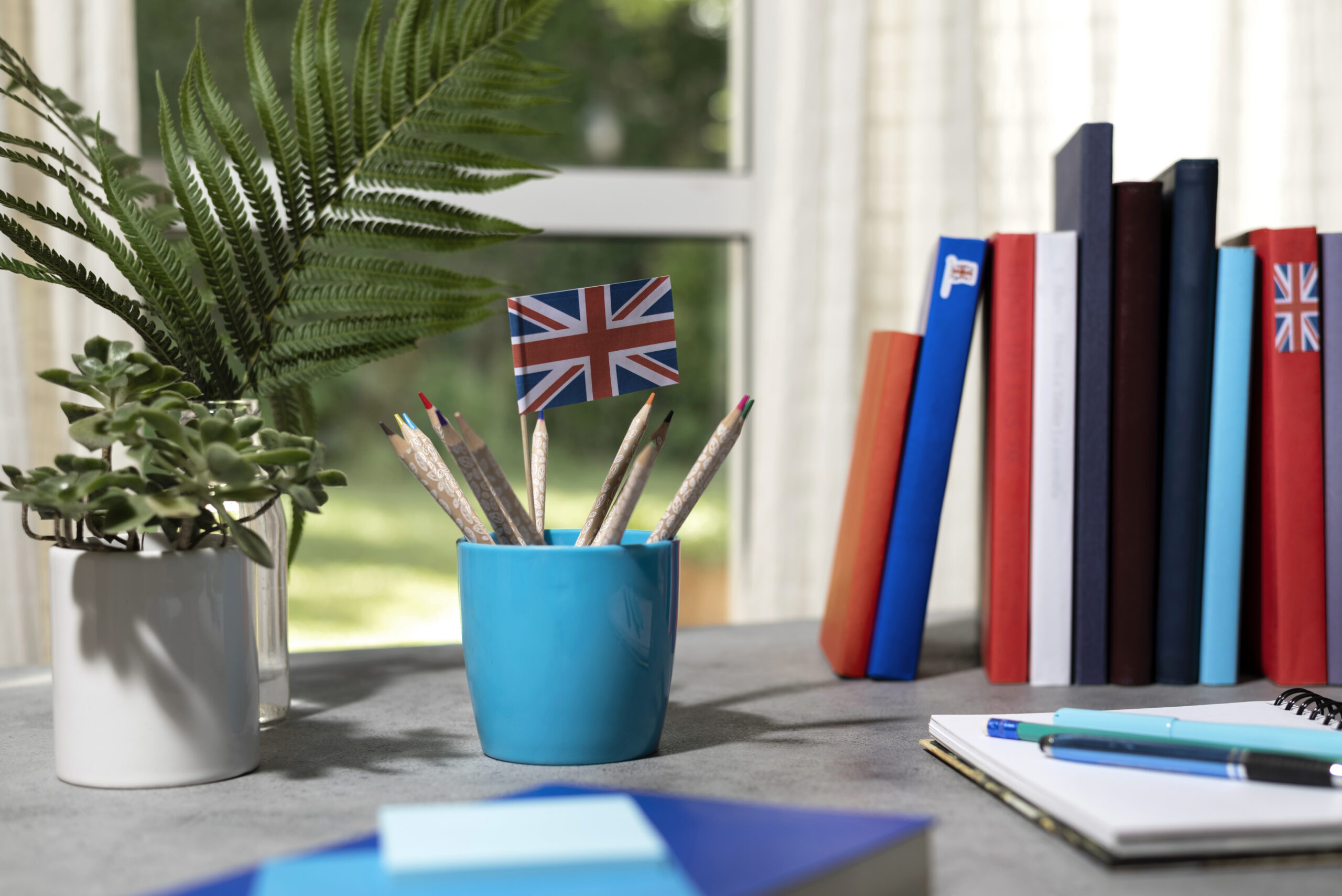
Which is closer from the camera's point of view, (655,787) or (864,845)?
(864,845)

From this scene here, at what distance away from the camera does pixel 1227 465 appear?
2.43 feet

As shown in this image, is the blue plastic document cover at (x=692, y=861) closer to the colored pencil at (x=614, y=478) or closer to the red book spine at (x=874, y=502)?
the colored pencil at (x=614, y=478)

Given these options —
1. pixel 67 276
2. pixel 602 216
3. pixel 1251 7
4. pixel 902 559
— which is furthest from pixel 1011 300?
pixel 1251 7

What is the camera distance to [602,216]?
1422mm

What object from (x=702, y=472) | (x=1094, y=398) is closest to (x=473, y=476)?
(x=702, y=472)

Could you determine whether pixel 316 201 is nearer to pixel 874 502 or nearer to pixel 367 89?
pixel 367 89

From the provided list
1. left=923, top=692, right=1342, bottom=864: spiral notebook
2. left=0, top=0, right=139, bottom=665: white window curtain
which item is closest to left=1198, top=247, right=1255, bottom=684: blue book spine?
left=923, top=692, right=1342, bottom=864: spiral notebook

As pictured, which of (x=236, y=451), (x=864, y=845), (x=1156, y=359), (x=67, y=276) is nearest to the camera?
(x=864, y=845)

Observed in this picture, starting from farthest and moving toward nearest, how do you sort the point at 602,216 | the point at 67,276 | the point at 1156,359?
the point at 602,216 → the point at 1156,359 → the point at 67,276

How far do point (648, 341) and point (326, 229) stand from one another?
238mm

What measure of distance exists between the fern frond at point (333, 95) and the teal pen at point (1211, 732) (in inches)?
20.7

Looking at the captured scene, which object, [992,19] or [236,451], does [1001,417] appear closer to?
[236,451]

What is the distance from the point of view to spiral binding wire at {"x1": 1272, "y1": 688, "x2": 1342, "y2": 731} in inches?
22.4

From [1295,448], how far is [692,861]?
57 cm
